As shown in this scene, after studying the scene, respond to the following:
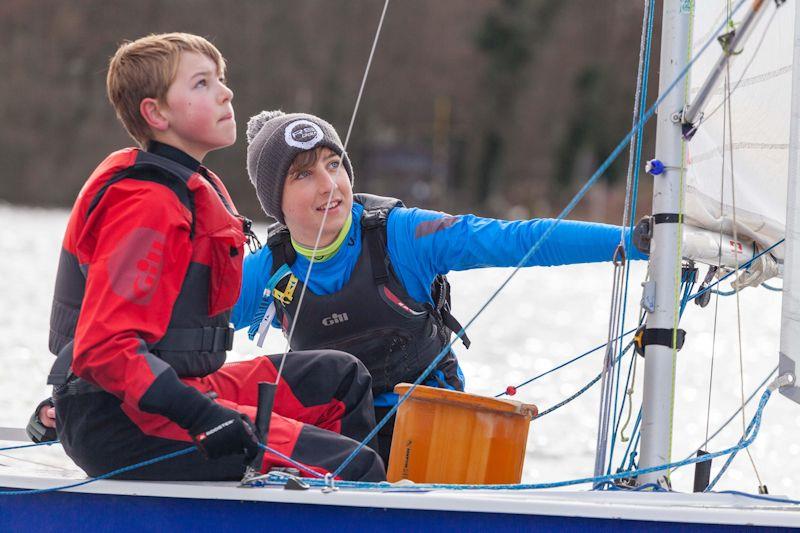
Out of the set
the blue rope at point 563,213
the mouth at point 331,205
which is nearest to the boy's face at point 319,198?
the mouth at point 331,205

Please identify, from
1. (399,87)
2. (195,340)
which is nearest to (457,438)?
(195,340)

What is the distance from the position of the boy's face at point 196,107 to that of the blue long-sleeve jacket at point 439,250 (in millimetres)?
623

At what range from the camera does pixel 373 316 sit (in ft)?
8.82

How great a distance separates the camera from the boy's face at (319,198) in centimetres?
266

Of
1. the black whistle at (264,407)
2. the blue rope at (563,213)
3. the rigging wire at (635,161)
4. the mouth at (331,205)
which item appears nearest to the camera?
the black whistle at (264,407)

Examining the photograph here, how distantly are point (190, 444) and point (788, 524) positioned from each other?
1124 millimetres

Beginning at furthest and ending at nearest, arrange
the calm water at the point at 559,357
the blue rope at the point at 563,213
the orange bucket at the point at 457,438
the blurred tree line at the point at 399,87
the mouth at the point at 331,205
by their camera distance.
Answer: the blurred tree line at the point at 399,87, the calm water at the point at 559,357, the mouth at the point at 331,205, the orange bucket at the point at 457,438, the blue rope at the point at 563,213

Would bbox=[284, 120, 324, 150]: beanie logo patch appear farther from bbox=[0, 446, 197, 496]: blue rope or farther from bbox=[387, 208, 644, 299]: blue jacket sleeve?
bbox=[0, 446, 197, 496]: blue rope

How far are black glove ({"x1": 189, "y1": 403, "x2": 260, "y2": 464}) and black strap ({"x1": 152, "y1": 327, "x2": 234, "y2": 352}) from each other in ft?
0.63

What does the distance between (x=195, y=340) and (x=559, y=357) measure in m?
11.0

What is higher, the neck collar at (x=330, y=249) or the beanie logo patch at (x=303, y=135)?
the beanie logo patch at (x=303, y=135)

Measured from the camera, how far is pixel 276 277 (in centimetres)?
274

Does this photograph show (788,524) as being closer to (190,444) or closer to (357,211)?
(190,444)

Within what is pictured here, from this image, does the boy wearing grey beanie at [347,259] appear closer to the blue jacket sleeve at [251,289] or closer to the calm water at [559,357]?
the blue jacket sleeve at [251,289]
